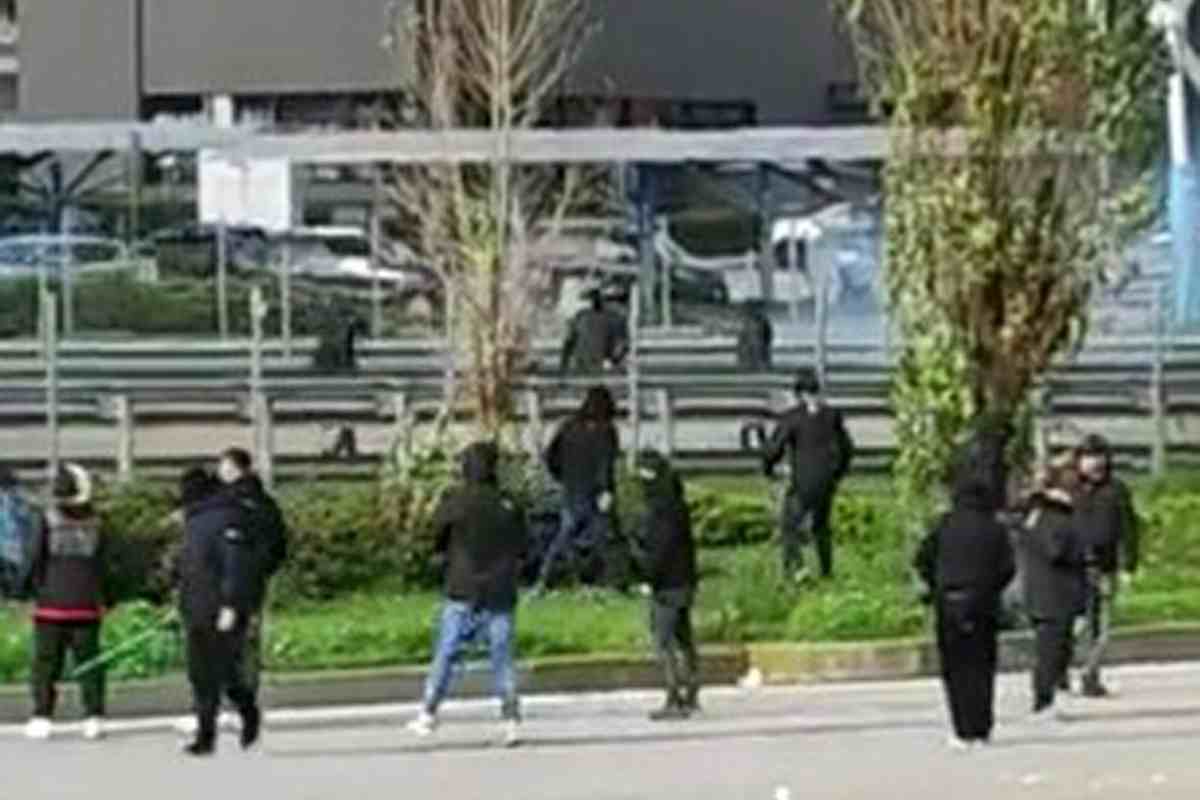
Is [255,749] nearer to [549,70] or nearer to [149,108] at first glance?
[549,70]

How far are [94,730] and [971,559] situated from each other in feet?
16.9

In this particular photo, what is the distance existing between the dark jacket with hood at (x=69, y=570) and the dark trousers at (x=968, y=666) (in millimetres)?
4724

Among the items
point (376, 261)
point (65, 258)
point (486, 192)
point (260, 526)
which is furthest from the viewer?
point (376, 261)

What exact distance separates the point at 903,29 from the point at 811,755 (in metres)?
8.08

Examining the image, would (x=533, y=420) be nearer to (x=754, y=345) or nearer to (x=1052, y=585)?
(x=754, y=345)

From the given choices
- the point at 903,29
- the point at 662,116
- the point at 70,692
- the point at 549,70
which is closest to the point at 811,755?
the point at 70,692

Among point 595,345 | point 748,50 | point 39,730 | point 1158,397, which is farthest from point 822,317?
point 748,50

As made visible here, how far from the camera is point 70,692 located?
2227cm

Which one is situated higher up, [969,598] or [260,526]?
[260,526]

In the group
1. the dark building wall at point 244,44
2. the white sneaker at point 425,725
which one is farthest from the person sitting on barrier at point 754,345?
the dark building wall at point 244,44

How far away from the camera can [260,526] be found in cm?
1984

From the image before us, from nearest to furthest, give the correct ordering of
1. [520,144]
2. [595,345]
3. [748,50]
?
[520,144] < [595,345] < [748,50]

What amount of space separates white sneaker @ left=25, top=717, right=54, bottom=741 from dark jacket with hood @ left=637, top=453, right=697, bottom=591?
134 inches

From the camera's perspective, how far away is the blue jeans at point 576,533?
1072 inches
